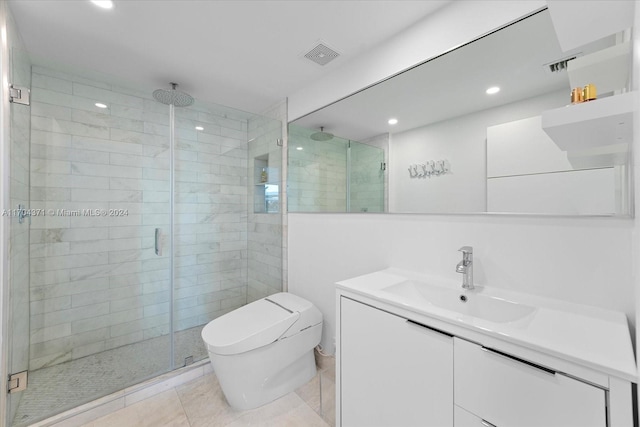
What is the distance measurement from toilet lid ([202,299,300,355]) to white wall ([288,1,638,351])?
1.31 ft

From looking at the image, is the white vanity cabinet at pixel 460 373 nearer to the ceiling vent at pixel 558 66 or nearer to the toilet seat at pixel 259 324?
the toilet seat at pixel 259 324

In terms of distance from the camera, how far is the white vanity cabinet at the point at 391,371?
90cm

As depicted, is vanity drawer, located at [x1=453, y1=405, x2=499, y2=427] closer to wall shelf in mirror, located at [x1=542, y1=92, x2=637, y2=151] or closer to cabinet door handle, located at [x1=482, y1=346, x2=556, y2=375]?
cabinet door handle, located at [x1=482, y1=346, x2=556, y2=375]

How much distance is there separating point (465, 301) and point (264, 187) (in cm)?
196

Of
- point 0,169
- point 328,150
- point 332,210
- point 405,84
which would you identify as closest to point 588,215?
point 405,84

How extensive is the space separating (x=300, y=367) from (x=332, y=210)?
1.15 metres

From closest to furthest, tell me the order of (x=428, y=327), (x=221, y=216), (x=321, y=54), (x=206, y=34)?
(x=428, y=327) < (x=206, y=34) < (x=321, y=54) < (x=221, y=216)

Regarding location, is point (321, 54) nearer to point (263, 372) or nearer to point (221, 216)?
point (221, 216)

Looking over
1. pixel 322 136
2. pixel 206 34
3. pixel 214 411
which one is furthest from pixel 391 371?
pixel 206 34

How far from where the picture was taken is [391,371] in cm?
104

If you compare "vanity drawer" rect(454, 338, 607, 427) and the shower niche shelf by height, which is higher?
the shower niche shelf

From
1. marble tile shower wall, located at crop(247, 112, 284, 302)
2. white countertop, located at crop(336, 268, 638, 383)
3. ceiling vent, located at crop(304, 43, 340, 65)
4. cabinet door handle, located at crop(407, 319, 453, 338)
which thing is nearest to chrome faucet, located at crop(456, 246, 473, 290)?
white countertop, located at crop(336, 268, 638, 383)

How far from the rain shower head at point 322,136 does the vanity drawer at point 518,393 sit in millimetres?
1627

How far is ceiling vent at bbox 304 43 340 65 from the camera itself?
1690mm
